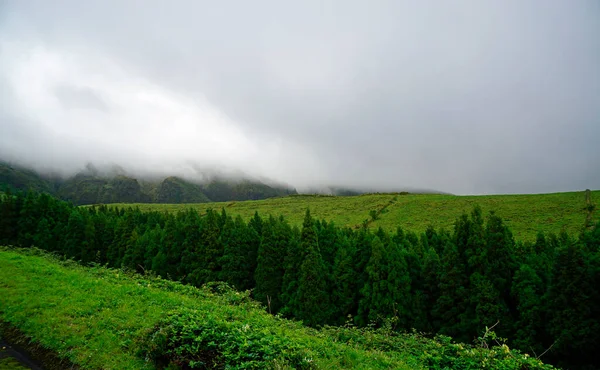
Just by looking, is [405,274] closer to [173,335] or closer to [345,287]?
[345,287]

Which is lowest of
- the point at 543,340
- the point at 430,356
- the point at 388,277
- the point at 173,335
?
the point at 543,340

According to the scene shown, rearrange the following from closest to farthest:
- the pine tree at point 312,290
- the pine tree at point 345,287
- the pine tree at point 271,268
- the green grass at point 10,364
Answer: the green grass at point 10,364 < the pine tree at point 312,290 < the pine tree at point 345,287 < the pine tree at point 271,268

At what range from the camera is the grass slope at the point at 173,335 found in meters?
7.44

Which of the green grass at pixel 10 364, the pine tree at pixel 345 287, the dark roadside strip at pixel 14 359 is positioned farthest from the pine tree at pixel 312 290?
the green grass at pixel 10 364

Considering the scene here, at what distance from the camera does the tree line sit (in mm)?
24500

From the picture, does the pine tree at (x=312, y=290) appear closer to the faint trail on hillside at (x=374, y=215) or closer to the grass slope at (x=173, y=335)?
the grass slope at (x=173, y=335)

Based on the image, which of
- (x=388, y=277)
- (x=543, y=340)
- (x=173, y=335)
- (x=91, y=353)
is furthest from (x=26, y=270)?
(x=543, y=340)

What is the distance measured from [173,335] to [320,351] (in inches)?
191

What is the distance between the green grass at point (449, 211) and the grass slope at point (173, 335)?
62254 millimetres

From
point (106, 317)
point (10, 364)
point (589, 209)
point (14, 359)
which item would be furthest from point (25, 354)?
point (589, 209)

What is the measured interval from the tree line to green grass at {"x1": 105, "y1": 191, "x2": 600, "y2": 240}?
97.0 ft

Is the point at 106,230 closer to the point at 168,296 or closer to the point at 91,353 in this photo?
the point at 168,296

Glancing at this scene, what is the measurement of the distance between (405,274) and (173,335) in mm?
30014

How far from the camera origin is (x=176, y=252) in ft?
151
